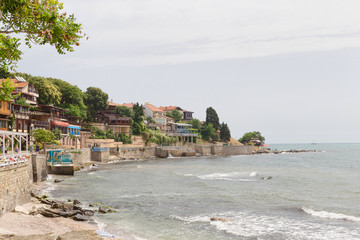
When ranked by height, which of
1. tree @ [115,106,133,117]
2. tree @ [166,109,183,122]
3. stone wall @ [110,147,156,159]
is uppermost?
tree @ [166,109,183,122]

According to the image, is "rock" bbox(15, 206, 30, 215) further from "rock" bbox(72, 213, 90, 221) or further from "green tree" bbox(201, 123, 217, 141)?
"green tree" bbox(201, 123, 217, 141)

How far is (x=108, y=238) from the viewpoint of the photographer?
61.5 feet

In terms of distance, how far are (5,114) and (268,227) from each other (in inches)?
1684

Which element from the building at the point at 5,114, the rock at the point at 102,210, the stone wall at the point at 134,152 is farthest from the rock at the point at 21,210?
the stone wall at the point at 134,152

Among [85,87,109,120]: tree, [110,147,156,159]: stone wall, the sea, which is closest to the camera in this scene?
the sea

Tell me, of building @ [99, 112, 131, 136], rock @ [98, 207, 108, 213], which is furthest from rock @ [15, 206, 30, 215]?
building @ [99, 112, 131, 136]

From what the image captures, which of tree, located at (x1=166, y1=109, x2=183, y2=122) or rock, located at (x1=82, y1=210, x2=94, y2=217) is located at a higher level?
tree, located at (x1=166, y1=109, x2=183, y2=122)

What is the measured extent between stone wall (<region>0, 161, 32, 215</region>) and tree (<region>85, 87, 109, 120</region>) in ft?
267

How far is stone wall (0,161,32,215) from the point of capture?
20531 mm

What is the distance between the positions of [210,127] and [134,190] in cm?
10791

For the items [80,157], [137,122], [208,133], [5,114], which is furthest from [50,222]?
[208,133]

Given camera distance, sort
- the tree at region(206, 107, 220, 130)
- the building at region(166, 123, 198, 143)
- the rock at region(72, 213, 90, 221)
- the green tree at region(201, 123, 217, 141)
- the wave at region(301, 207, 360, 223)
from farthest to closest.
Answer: the tree at region(206, 107, 220, 130) → the green tree at region(201, 123, 217, 141) → the building at region(166, 123, 198, 143) → the wave at region(301, 207, 360, 223) → the rock at region(72, 213, 90, 221)

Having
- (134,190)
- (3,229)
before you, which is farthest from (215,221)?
(134,190)

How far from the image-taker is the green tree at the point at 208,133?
14375cm
